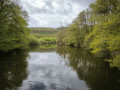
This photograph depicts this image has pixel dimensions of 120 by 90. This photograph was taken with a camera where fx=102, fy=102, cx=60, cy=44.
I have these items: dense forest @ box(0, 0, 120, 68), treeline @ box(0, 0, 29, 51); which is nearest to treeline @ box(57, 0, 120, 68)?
dense forest @ box(0, 0, 120, 68)

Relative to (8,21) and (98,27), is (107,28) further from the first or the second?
(8,21)

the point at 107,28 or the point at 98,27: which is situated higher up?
the point at 98,27

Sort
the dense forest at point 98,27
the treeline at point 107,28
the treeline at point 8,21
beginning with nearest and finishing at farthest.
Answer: the treeline at point 107,28
the dense forest at point 98,27
the treeline at point 8,21

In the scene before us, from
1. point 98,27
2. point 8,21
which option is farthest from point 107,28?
point 8,21

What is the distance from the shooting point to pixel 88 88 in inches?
294

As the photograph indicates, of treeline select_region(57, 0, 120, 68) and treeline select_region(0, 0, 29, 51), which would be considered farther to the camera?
treeline select_region(0, 0, 29, 51)

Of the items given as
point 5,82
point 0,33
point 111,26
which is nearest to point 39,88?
point 5,82

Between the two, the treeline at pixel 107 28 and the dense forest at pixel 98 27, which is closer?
the treeline at pixel 107 28

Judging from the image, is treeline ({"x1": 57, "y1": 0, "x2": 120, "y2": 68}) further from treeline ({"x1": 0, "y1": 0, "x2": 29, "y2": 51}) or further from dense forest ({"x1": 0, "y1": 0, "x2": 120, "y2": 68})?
treeline ({"x1": 0, "y1": 0, "x2": 29, "y2": 51})

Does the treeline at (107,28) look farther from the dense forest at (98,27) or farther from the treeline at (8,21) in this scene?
the treeline at (8,21)

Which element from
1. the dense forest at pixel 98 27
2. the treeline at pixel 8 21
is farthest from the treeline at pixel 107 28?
the treeline at pixel 8 21

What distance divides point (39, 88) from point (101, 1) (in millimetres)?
11458

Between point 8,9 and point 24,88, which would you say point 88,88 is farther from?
point 8,9

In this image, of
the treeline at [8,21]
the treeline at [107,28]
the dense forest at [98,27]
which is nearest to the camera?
the treeline at [107,28]
